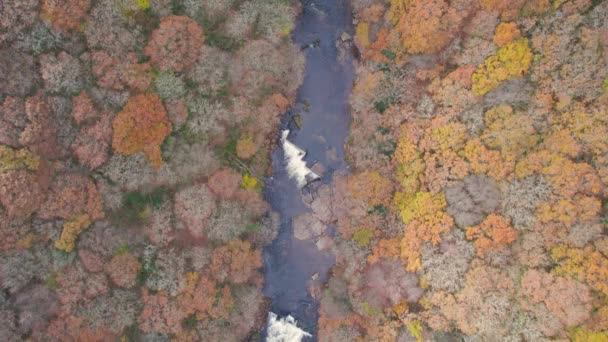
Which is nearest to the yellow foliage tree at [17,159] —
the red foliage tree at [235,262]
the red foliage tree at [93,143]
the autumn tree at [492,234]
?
the red foliage tree at [93,143]

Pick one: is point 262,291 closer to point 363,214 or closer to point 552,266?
point 363,214

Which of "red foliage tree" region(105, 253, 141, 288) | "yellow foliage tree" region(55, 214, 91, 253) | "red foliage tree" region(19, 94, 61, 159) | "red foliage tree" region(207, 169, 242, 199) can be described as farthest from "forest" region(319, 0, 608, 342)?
"red foliage tree" region(19, 94, 61, 159)

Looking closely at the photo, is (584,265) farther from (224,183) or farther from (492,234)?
(224,183)

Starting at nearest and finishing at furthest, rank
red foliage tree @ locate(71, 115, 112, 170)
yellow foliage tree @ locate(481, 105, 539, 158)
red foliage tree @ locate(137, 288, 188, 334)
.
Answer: yellow foliage tree @ locate(481, 105, 539, 158) → red foliage tree @ locate(71, 115, 112, 170) → red foliage tree @ locate(137, 288, 188, 334)

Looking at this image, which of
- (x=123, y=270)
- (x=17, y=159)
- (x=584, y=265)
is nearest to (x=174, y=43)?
(x=17, y=159)

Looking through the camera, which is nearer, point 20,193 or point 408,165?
point 20,193

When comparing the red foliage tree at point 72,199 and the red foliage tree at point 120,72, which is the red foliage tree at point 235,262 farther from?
the red foliage tree at point 120,72

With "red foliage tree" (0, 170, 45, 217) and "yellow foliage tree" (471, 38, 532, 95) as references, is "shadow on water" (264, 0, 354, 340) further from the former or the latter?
"red foliage tree" (0, 170, 45, 217)
